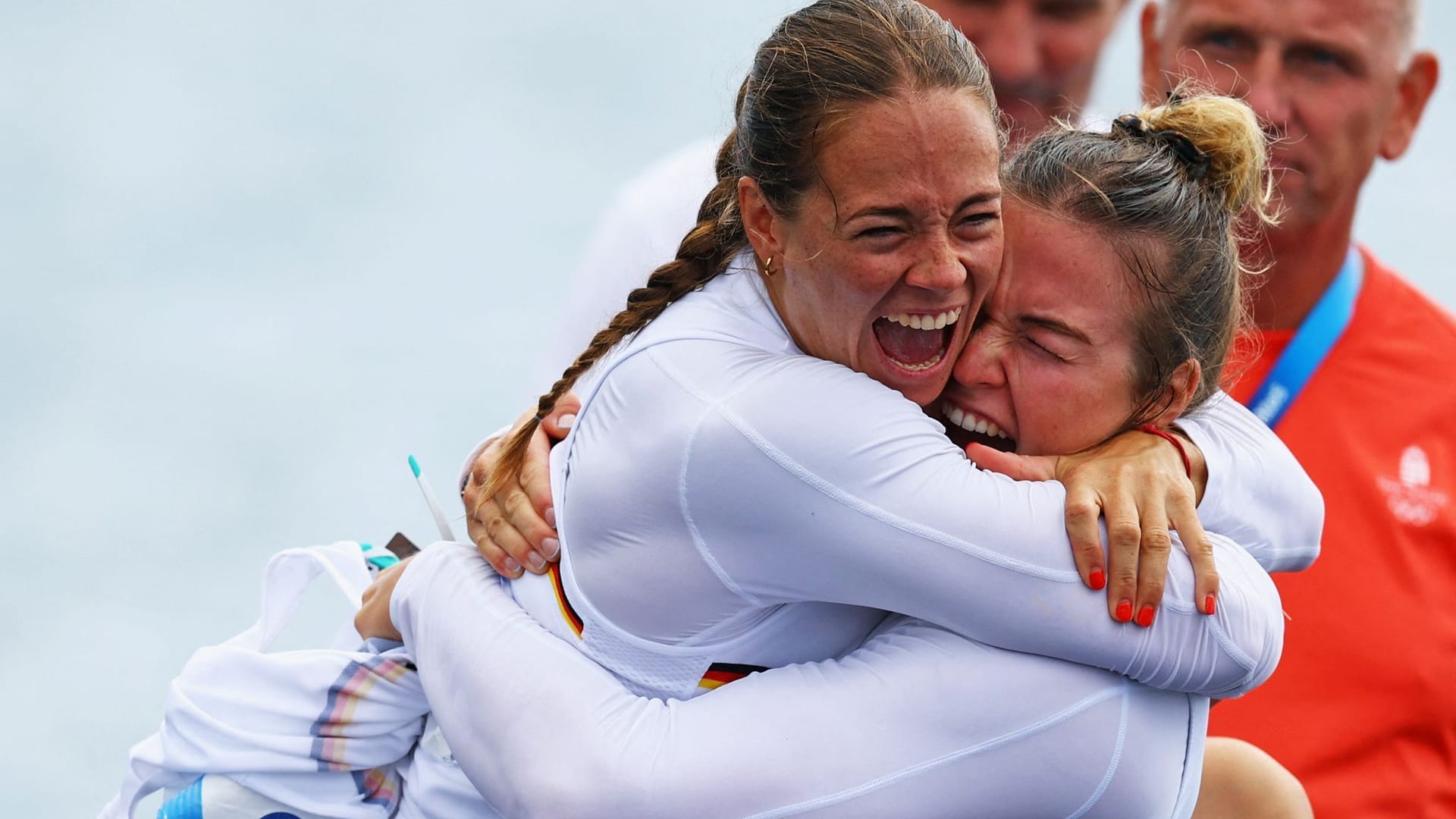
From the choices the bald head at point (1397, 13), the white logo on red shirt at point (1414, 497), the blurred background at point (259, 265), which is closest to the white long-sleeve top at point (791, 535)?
the white logo on red shirt at point (1414, 497)

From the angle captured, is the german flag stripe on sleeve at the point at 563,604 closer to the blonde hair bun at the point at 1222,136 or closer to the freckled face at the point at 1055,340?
the freckled face at the point at 1055,340

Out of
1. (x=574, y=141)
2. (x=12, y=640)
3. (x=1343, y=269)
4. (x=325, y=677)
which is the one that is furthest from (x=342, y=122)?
(x=325, y=677)

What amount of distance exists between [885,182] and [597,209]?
5.21 metres

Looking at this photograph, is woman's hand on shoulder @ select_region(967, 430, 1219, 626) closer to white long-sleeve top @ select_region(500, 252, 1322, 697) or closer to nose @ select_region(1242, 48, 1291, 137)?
white long-sleeve top @ select_region(500, 252, 1322, 697)

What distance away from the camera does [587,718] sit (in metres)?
1.56

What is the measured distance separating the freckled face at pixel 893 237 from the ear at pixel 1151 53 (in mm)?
1597

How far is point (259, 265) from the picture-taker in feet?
19.9

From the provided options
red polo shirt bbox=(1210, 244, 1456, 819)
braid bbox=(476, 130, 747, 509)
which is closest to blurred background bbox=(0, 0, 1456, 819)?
red polo shirt bbox=(1210, 244, 1456, 819)

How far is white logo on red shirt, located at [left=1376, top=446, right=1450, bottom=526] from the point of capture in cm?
276

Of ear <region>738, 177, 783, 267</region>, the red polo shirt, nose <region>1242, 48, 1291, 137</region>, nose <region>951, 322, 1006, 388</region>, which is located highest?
ear <region>738, 177, 783, 267</region>

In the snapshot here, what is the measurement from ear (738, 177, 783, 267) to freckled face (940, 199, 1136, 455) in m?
0.25

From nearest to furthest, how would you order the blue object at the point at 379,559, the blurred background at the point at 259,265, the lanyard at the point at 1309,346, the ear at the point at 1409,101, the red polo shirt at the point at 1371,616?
1. the blue object at the point at 379,559
2. the red polo shirt at the point at 1371,616
3. the lanyard at the point at 1309,346
4. the ear at the point at 1409,101
5. the blurred background at the point at 259,265

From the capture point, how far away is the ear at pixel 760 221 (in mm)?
1580

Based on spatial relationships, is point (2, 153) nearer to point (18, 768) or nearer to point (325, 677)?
point (18, 768)
